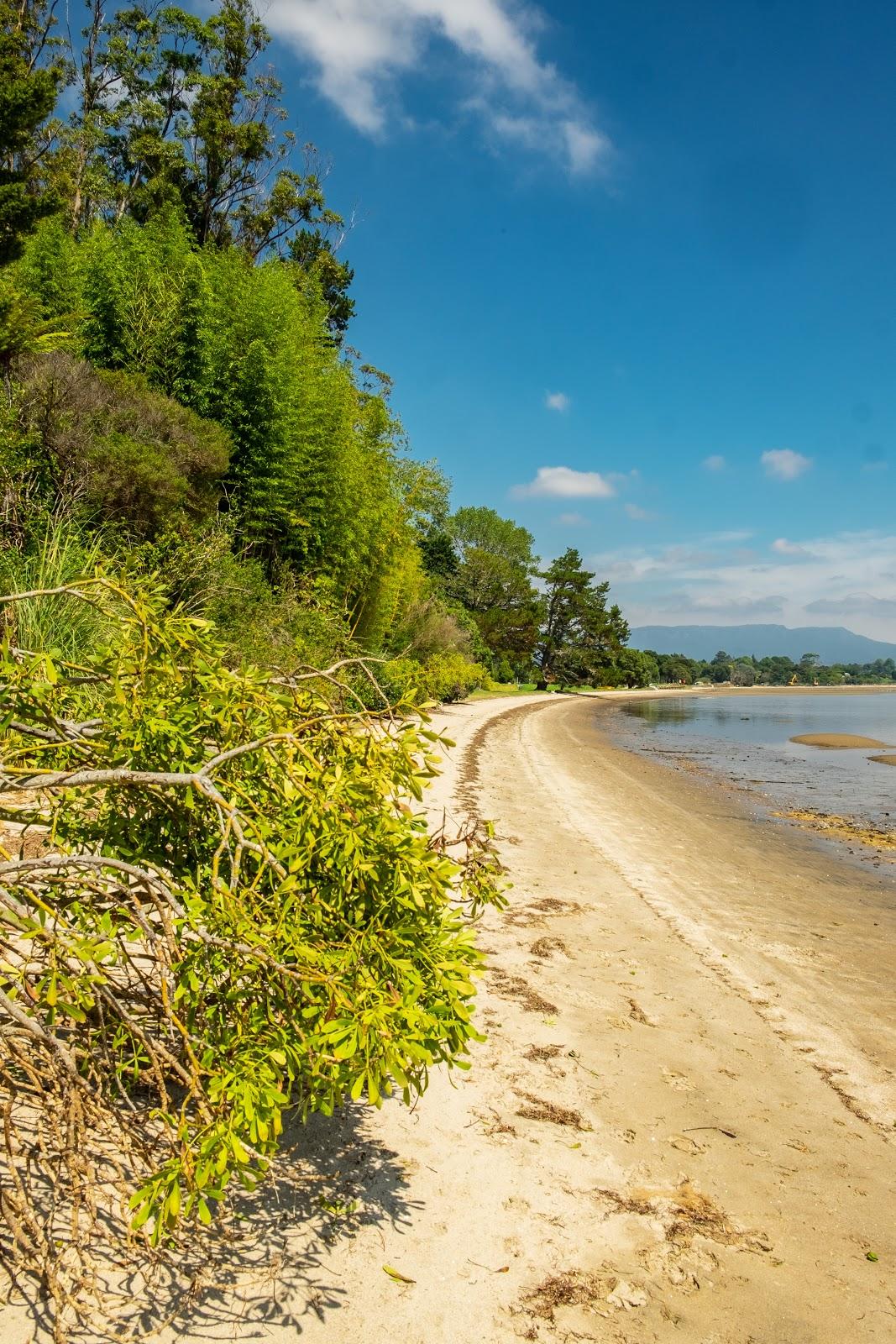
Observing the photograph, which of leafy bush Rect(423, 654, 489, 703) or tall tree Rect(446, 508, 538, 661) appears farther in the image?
tall tree Rect(446, 508, 538, 661)

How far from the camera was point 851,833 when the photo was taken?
12.7 meters

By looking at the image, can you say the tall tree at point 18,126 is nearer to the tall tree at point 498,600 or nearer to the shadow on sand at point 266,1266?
the shadow on sand at point 266,1266

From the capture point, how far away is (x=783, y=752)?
2705 centimetres

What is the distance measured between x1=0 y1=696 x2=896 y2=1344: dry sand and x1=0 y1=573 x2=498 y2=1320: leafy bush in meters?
0.46

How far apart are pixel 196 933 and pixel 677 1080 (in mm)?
2967

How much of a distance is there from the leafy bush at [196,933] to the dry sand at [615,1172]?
46cm

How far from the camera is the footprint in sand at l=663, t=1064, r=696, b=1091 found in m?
4.02

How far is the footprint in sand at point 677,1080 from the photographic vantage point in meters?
4.02

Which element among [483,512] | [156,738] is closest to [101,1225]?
[156,738]

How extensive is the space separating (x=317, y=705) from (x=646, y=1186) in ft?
7.86

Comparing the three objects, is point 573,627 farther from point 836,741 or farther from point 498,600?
point 836,741

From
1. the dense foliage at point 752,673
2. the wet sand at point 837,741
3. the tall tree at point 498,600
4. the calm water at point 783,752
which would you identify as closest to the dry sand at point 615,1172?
the calm water at point 783,752

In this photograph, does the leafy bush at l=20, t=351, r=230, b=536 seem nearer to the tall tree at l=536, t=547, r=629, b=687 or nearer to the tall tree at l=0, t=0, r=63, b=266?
the tall tree at l=0, t=0, r=63, b=266

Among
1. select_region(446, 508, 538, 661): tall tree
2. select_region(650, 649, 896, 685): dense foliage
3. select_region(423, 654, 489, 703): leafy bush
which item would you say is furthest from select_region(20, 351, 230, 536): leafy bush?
select_region(650, 649, 896, 685): dense foliage
